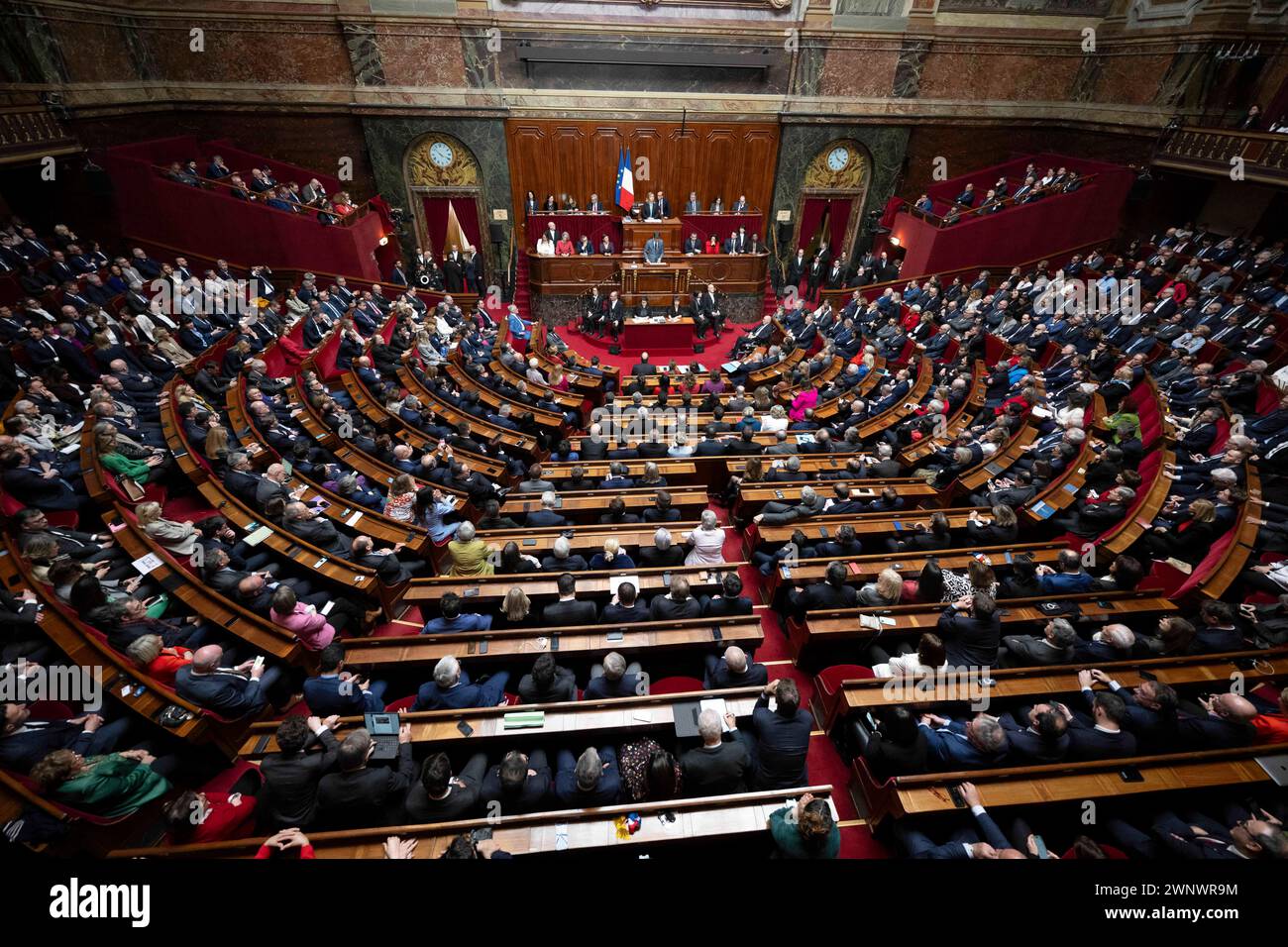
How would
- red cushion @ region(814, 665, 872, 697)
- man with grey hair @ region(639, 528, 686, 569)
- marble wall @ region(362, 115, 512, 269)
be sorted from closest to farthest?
1. red cushion @ region(814, 665, 872, 697)
2. man with grey hair @ region(639, 528, 686, 569)
3. marble wall @ region(362, 115, 512, 269)

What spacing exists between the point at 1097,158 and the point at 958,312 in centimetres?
777

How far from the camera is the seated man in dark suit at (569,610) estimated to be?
4.81 m

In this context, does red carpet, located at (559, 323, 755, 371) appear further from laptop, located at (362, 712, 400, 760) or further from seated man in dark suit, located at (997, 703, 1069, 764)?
seated man in dark suit, located at (997, 703, 1069, 764)

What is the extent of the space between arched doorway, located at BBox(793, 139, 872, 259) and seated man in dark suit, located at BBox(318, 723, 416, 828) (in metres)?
17.5

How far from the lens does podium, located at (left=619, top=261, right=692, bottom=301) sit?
14695mm

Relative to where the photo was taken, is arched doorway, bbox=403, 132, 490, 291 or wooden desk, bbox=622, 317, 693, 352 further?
arched doorway, bbox=403, 132, 490, 291

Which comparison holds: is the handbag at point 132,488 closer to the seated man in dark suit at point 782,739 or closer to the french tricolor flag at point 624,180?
the seated man in dark suit at point 782,739

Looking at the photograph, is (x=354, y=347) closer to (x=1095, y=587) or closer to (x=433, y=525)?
(x=433, y=525)

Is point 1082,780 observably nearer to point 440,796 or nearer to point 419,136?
point 440,796

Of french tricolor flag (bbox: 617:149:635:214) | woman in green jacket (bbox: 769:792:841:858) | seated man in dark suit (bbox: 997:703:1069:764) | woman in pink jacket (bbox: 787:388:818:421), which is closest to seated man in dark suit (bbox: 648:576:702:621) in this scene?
woman in green jacket (bbox: 769:792:841:858)

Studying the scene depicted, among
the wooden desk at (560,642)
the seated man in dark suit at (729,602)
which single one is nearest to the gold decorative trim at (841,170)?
the seated man in dark suit at (729,602)

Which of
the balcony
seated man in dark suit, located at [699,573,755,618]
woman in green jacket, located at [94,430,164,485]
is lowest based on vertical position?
seated man in dark suit, located at [699,573,755,618]

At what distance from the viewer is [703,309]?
48.0ft

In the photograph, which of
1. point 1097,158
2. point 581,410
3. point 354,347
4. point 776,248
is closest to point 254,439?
point 354,347
